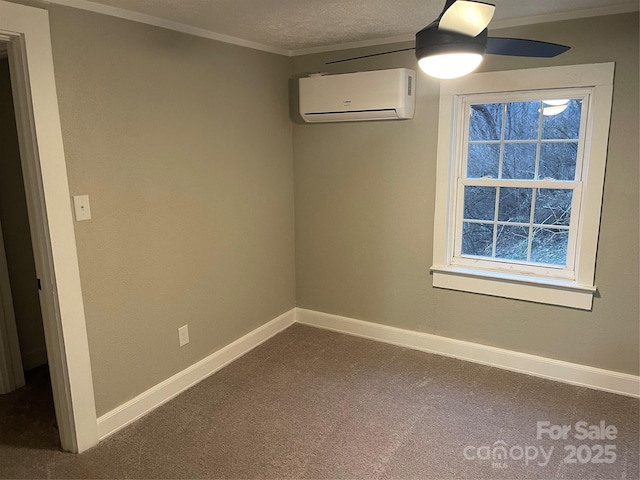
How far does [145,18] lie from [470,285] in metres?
2.55

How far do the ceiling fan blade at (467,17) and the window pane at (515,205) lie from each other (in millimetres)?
1645

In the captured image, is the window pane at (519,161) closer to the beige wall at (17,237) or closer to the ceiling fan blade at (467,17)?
the ceiling fan blade at (467,17)

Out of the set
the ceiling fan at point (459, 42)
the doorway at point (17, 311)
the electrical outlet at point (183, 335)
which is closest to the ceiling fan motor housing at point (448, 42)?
the ceiling fan at point (459, 42)

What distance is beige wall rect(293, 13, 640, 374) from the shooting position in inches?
102

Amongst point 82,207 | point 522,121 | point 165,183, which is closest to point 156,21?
point 165,183

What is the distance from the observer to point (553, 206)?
9.62 ft

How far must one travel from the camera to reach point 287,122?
11.9 ft

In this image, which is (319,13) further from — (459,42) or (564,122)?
(564,122)

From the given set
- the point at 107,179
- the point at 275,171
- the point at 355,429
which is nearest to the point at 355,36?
the point at 275,171

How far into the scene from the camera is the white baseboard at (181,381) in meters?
2.50

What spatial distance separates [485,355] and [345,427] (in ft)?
4.02

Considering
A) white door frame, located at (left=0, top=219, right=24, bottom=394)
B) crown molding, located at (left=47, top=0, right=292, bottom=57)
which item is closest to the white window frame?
crown molding, located at (left=47, top=0, right=292, bottom=57)

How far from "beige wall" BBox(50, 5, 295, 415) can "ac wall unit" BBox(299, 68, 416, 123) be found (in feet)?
1.02

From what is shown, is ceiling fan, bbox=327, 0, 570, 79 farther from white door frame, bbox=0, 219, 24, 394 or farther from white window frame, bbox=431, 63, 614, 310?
white door frame, bbox=0, 219, 24, 394
